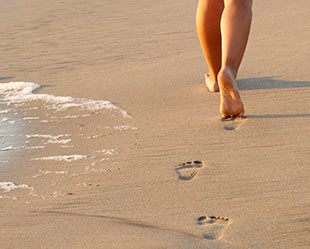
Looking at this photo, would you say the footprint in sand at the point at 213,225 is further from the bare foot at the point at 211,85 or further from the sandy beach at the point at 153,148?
the bare foot at the point at 211,85

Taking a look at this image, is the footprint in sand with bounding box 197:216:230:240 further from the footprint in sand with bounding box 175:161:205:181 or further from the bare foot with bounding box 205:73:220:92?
the bare foot with bounding box 205:73:220:92

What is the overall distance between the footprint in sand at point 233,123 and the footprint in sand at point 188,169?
416 mm

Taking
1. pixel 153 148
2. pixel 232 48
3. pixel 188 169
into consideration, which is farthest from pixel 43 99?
pixel 188 169

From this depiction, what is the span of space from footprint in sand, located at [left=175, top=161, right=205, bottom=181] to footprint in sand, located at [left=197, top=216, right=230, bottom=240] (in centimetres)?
36

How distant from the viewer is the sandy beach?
2.10 m

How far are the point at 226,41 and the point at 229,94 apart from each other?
32cm

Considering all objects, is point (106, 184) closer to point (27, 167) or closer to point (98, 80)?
point (27, 167)

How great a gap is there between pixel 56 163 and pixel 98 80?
148 centimetres

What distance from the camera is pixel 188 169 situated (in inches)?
102

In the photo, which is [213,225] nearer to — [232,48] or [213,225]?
[213,225]

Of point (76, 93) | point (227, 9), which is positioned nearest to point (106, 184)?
point (227, 9)

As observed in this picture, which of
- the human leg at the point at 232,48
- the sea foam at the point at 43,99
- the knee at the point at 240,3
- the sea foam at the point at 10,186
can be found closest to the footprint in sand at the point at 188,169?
the human leg at the point at 232,48

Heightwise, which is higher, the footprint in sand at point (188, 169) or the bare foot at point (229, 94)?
the bare foot at point (229, 94)

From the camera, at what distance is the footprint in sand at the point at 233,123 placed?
2.99m
